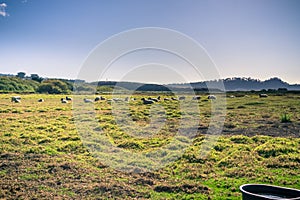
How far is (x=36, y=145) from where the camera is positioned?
1608cm

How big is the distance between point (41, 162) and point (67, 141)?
179 inches

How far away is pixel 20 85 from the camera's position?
377 ft

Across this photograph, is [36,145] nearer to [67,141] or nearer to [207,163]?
[67,141]

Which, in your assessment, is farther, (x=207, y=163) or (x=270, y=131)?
(x=270, y=131)

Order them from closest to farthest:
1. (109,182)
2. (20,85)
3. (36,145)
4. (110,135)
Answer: (109,182) < (36,145) < (110,135) < (20,85)

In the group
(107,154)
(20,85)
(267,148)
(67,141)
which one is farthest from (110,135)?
(20,85)

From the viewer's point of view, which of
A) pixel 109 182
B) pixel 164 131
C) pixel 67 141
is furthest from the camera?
pixel 164 131

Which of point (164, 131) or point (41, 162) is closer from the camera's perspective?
point (41, 162)

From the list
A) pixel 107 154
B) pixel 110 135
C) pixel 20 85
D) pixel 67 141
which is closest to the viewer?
pixel 107 154

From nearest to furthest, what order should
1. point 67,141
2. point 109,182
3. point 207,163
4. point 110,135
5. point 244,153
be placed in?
point 109,182
point 207,163
point 244,153
point 67,141
point 110,135

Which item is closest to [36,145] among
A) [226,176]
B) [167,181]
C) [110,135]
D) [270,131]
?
[110,135]

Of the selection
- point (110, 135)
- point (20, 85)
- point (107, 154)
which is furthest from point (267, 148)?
point (20, 85)

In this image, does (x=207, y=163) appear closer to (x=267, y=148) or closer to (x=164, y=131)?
(x=267, y=148)

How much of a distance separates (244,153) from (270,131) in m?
7.10
